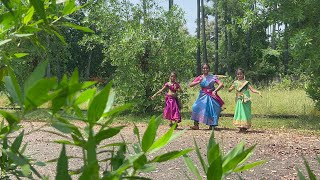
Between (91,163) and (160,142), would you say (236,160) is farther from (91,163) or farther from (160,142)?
(91,163)

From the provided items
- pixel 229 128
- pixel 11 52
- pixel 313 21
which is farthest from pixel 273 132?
pixel 11 52

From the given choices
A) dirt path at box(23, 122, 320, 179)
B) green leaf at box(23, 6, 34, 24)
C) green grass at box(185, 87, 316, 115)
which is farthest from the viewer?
green grass at box(185, 87, 316, 115)

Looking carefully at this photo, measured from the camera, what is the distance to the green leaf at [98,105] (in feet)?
1.51

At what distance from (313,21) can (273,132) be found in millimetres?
3171

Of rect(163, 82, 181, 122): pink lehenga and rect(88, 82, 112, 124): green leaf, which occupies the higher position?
rect(88, 82, 112, 124): green leaf

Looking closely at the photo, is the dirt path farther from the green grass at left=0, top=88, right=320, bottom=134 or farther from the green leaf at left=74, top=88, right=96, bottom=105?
the green leaf at left=74, top=88, right=96, bottom=105

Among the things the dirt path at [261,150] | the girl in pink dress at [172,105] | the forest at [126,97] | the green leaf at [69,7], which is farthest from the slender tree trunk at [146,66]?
the green leaf at [69,7]

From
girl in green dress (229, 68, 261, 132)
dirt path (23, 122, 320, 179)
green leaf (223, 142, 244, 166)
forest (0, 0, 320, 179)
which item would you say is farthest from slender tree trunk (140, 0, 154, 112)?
green leaf (223, 142, 244, 166)

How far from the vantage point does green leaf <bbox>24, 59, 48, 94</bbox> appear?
44cm

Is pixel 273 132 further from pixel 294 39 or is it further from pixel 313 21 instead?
pixel 313 21

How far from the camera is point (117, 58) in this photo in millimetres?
12461

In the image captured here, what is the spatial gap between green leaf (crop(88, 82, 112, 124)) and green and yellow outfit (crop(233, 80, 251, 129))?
→ 27.1ft

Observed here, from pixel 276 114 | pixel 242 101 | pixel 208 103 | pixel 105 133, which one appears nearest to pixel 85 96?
pixel 105 133

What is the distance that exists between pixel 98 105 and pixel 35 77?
65 millimetres
